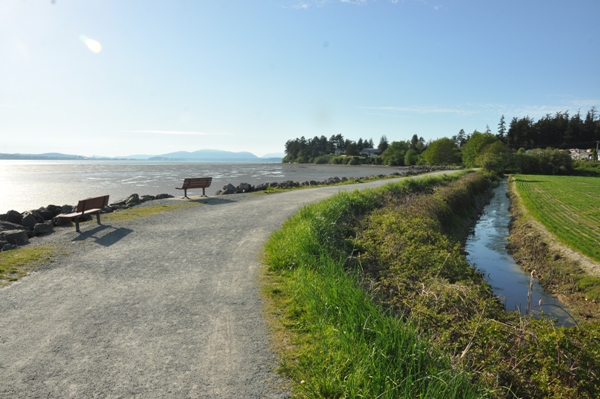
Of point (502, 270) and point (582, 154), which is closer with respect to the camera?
point (502, 270)

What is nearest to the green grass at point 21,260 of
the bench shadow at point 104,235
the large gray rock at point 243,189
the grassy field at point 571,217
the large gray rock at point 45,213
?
the bench shadow at point 104,235

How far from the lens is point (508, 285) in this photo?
13.4m

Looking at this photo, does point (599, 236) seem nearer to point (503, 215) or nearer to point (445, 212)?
point (445, 212)

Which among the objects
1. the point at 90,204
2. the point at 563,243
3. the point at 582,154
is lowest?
the point at 563,243

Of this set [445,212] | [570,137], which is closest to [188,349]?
[445,212]

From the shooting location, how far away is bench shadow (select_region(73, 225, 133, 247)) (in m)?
10.7

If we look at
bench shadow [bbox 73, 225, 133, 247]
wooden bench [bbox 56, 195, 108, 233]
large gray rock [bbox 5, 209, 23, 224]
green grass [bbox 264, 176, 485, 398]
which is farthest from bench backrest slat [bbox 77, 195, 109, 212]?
green grass [bbox 264, 176, 485, 398]

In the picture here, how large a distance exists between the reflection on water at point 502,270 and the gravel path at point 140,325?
4.90 m

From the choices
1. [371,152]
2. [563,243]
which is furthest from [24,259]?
[371,152]

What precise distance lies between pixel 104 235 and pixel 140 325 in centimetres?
678

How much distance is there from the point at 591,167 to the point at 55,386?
101m

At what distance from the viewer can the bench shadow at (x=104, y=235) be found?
35.0 feet

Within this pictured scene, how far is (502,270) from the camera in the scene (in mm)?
15164

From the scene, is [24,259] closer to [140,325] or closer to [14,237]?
[14,237]
